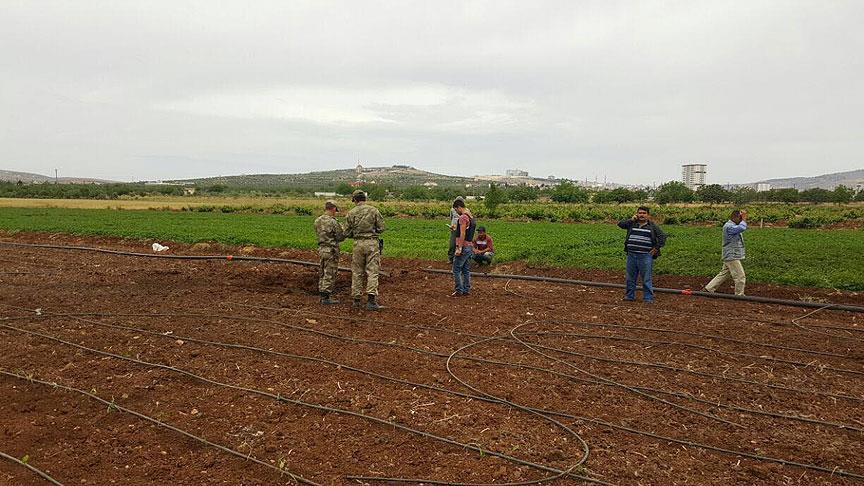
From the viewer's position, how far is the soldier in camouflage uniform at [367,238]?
31.1 ft

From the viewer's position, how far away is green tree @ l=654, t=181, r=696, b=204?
85.1 m

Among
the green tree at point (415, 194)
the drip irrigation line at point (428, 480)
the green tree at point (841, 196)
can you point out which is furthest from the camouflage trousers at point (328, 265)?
the green tree at point (415, 194)

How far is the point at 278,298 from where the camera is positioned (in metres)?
10.8

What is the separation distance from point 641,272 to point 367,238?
5.40 metres

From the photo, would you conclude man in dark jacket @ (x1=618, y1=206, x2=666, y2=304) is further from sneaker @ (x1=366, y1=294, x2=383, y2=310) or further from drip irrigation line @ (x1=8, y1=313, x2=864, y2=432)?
sneaker @ (x1=366, y1=294, x2=383, y2=310)

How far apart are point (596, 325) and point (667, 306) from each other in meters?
2.52

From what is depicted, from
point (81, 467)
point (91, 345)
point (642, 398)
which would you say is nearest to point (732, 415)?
point (642, 398)

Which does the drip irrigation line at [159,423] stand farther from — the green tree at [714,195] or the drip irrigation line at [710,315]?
the green tree at [714,195]

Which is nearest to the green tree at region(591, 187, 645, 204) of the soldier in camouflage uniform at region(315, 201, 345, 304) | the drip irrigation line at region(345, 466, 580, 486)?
the soldier in camouflage uniform at region(315, 201, 345, 304)

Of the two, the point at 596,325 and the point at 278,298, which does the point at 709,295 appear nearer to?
the point at 596,325

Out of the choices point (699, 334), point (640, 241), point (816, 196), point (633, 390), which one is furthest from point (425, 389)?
point (816, 196)

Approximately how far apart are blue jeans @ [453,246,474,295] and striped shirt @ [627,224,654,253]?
10.3 ft

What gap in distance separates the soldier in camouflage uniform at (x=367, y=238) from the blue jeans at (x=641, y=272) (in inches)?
198

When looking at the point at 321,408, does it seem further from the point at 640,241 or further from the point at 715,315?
the point at 715,315
